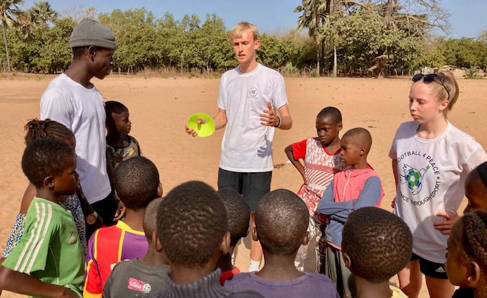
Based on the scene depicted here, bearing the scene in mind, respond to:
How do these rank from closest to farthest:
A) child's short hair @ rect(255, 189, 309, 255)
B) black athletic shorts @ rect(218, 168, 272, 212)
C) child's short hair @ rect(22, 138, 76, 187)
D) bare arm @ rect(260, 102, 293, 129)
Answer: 1. child's short hair @ rect(255, 189, 309, 255)
2. child's short hair @ rect(22, 138, 76, 187)
3. bare arm @ rect(260, 102, 293, 129)
4. black athletic shorts @ rect(218, 168, 272, 212)

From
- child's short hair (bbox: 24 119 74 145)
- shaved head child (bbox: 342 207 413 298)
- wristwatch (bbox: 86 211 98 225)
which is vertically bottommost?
wristwatch (bbox: 86 211 98 225)

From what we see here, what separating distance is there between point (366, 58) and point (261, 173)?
32.9 meters

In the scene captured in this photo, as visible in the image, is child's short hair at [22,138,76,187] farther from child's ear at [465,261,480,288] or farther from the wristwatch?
child's ear at [465,261,480,288]

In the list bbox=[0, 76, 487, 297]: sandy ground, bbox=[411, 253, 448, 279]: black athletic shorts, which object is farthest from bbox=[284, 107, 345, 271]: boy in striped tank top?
bbox=[0, 76, 487, 297]: sandy ground

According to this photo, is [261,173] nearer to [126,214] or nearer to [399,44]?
[126,214]

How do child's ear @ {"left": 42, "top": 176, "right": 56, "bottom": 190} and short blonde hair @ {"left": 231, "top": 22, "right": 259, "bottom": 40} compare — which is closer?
child's ear @ {"left": 42, "top": 176, "right": 56, "bottom": 190}

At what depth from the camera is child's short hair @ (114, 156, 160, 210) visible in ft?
7.48

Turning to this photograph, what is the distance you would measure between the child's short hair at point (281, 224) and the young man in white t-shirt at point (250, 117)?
1797 mm

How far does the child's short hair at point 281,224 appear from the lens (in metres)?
1.93

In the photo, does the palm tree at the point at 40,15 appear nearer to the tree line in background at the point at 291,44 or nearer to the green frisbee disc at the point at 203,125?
the tree line in background at the point at 291,44

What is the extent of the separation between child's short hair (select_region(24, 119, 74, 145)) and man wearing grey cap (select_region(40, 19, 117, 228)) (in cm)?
18

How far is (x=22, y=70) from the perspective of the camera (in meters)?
42.4

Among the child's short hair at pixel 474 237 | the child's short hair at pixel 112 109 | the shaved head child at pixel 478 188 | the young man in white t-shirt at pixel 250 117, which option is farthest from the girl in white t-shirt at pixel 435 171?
the child's short hair at pixel 112 109

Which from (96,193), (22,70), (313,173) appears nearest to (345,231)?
(313,173)
